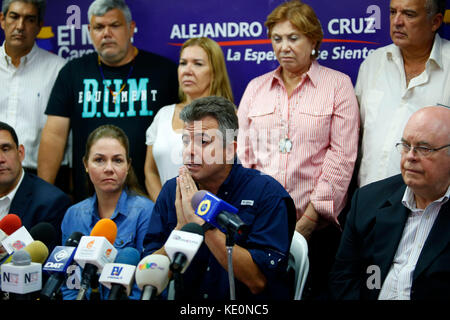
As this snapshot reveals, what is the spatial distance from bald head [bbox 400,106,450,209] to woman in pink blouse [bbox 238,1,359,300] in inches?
38.3

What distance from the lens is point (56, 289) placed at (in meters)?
2.50

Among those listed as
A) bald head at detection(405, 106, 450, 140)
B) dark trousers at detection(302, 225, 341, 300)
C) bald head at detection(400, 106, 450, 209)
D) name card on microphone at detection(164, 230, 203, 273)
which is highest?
bald head at detection(405, 106, 450, 140)

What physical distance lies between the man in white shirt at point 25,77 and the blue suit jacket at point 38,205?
920 millimetres

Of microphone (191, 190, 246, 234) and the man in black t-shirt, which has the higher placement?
the man in black t-shirt

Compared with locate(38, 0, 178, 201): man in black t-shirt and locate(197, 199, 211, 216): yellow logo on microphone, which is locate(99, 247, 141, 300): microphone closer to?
locate(197, 199, 211, 216): yellow logo on microphone

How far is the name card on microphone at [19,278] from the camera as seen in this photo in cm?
239

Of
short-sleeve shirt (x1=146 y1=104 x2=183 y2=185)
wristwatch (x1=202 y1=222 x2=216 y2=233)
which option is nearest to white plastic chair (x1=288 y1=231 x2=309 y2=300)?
wristwatch (x1=202 y1=222 x2=216 y2=233)

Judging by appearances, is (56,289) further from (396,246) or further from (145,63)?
(145,63)

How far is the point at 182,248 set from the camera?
228 centimetres

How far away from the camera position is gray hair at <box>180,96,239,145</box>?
3229mm

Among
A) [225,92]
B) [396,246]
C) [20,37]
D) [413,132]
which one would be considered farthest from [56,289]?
[20,37]

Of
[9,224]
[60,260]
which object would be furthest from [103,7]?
[60,260]

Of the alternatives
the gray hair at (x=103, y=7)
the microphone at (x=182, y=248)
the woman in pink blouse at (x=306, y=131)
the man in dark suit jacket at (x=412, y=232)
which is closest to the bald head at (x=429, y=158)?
the man in dark suit jacket at (x=412, y=232)

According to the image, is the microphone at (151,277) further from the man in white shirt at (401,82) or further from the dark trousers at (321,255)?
the man in white shirt at (401,82)
